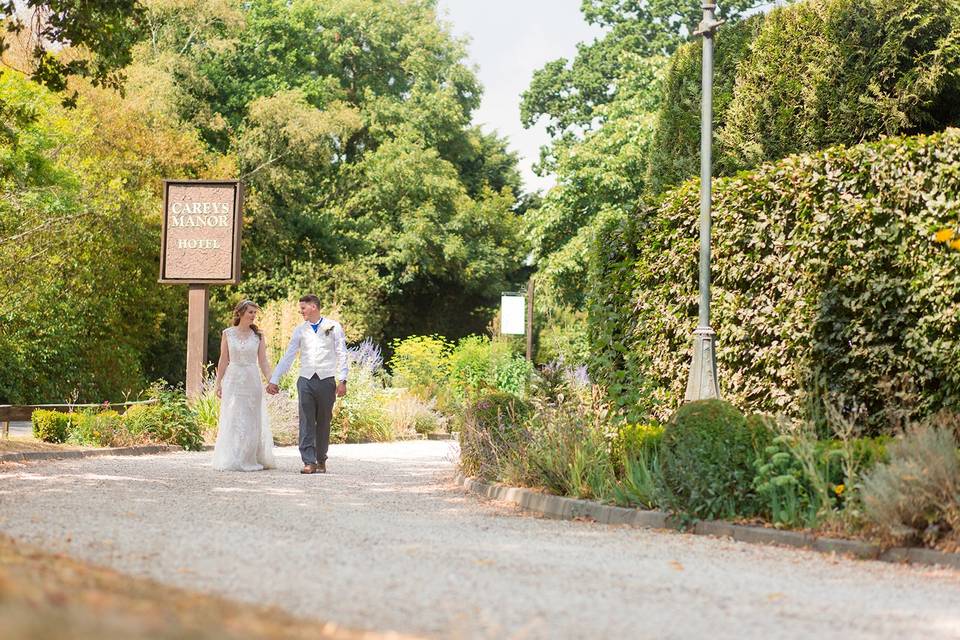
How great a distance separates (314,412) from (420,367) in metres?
16.1

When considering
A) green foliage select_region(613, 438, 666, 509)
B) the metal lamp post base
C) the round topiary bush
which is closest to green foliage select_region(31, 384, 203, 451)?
the metal lamp post base

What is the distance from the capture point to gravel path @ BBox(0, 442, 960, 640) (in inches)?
221

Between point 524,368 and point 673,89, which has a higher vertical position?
point 673,89

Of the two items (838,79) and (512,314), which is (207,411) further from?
(838,79)

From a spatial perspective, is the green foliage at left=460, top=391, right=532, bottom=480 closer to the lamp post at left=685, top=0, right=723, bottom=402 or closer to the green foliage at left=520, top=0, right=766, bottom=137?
the lamp post at left=685, top=0, right=723, bottom=402

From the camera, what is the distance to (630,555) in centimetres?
804

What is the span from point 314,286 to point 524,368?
15108 mm

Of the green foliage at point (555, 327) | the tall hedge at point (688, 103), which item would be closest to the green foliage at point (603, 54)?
the green foliage at point (555, 327)

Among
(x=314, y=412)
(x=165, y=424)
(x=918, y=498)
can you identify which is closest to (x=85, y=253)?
(x=165, y=424)

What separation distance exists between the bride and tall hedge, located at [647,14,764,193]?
849 centimetres

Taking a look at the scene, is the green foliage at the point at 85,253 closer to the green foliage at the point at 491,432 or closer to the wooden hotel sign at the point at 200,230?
the wooden hotel sign at the point at 200,230

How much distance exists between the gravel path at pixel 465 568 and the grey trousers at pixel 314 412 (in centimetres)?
254

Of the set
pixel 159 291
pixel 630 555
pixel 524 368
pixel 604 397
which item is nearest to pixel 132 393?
pixel 159 291

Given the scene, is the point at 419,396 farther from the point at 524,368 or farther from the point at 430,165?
the point at 430,165
